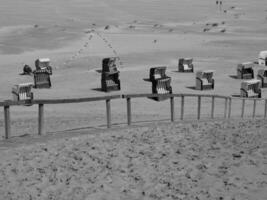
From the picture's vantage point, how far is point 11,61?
41.8 meters

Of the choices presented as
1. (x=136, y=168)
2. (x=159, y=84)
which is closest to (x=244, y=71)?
(x=159, y=84)

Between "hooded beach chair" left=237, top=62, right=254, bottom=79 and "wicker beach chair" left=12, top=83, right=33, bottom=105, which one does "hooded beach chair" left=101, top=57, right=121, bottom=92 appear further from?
"hooded beach chair" left=237, top=62, right=254, bottom=79

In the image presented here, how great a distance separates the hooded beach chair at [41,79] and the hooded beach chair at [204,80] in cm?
866

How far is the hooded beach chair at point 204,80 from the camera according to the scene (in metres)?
31.8

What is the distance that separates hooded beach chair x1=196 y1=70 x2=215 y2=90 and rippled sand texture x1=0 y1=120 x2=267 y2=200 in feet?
65.8

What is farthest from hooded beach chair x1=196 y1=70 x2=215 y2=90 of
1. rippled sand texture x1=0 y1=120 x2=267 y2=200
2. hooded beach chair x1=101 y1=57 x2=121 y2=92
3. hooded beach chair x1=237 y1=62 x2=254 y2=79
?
rippled sand texture x1=0 y1=120 x2=267 y2=200

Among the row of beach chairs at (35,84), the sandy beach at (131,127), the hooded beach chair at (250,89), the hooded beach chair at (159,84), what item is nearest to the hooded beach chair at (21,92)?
the row of beach chairs at (35,84)

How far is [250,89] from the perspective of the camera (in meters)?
30.3

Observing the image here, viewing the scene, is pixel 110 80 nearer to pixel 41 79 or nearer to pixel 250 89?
pixel 41 79

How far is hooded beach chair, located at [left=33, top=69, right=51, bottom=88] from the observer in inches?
1207

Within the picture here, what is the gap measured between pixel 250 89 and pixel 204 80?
2911mm

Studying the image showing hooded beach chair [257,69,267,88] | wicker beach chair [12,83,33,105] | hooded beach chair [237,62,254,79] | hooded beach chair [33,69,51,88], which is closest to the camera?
wicker beach chair [12,83,33,105]

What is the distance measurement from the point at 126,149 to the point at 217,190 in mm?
2626

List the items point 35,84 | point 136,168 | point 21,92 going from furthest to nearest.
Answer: point 35,84
point 21,92
point 136,168
